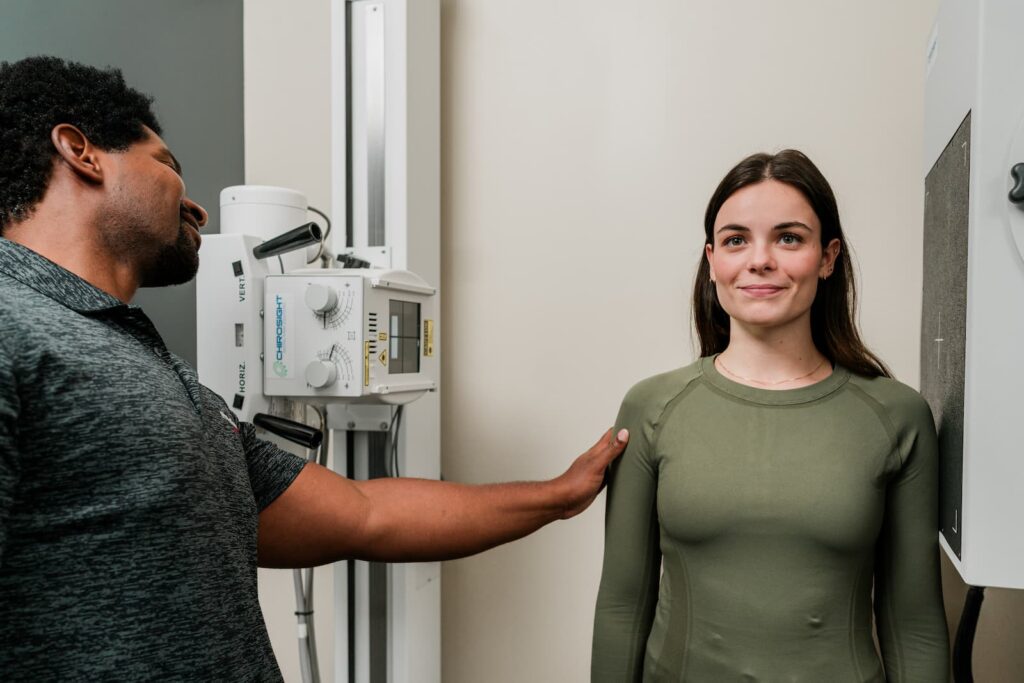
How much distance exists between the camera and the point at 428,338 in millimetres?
1678

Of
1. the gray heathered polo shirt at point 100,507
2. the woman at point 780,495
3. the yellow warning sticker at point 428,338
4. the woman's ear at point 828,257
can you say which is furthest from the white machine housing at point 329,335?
the woman's ear at point 828,257

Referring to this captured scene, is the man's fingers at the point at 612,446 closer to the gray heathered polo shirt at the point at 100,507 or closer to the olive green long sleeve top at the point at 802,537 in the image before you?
the olive green long sleeve top at the point at 802,537

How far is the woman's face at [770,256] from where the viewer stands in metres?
1.14

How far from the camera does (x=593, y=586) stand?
196cm

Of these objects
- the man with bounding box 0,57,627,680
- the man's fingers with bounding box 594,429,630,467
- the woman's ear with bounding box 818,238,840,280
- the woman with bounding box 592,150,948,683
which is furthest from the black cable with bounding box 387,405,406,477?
the woman's ear with bounding box 818,238,840,280

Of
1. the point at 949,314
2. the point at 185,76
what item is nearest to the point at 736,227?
the point at 949,314

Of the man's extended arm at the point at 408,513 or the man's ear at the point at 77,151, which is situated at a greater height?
the man's ear at the point at 77,151

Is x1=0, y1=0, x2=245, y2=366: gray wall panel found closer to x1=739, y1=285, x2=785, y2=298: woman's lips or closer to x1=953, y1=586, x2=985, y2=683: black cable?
x1=739, y1=285, x2=785, y2=298: woman's lips

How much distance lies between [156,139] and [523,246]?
1000 millimetres

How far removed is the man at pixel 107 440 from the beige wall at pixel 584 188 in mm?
691

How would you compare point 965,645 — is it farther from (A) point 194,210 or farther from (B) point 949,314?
(A) point 194,210

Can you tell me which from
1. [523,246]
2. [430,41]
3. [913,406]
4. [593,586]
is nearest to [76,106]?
[430,41]

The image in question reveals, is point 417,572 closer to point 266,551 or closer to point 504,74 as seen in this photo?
point 266,551

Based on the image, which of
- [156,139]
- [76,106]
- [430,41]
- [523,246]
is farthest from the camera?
[523,246]
